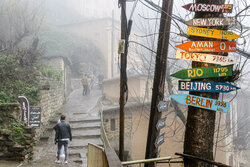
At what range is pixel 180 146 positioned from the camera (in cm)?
1349

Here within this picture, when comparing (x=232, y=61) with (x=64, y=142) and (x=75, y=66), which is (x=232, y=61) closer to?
(x=64, y=142)

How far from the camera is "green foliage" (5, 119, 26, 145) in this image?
26.0 feet

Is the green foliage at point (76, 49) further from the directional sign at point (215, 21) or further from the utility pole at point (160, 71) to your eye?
the directional sign at point (215, 21)

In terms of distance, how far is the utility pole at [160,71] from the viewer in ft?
18.4

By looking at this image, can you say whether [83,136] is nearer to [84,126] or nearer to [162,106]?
[84,126]

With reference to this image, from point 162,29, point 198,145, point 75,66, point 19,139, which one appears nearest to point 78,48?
point 75,66

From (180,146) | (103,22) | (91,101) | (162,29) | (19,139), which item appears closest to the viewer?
(162,29)

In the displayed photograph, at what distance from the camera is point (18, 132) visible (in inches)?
319


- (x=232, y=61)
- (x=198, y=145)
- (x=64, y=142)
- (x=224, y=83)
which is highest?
(x=232, y=61)

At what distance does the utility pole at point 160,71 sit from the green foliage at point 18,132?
423 cm

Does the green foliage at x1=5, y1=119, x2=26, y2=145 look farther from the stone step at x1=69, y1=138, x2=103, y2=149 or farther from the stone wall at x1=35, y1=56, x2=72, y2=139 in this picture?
the stone step at x1=69, y1=138, x2=103, y2=149

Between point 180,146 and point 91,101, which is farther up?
point 91,101

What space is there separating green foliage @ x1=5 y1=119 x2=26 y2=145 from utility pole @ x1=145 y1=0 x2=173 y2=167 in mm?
4232

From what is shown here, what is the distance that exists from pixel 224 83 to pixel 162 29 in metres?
2.40
